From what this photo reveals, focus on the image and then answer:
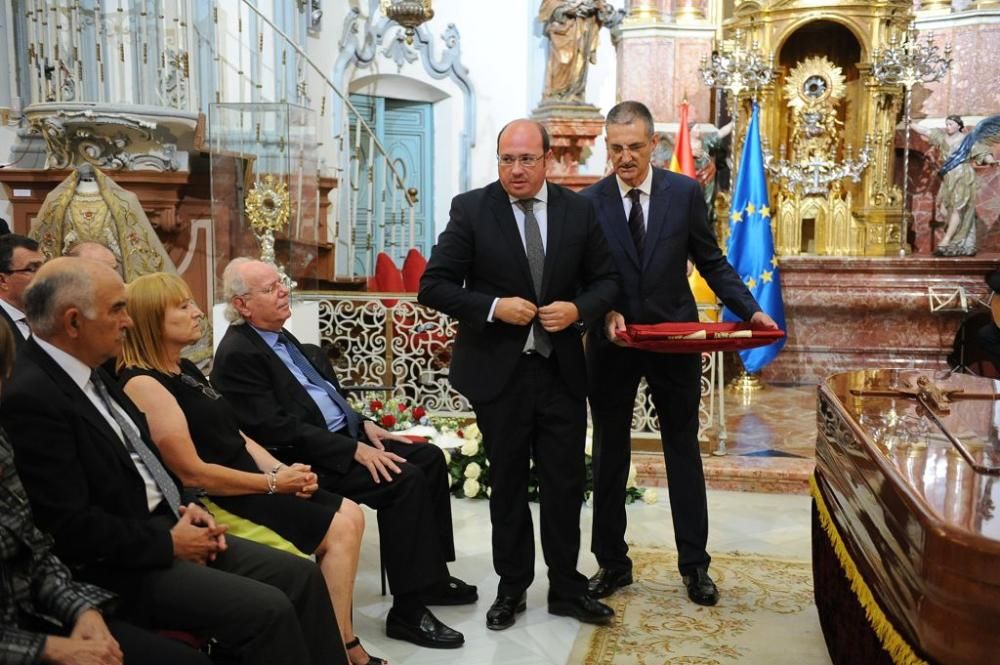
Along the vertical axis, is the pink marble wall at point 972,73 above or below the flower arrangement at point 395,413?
above

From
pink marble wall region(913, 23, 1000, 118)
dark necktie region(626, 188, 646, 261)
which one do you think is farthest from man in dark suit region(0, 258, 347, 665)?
pink marble wall region(913, 23, 1000, 118)

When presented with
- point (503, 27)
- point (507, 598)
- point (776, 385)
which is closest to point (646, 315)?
point (507, 598)

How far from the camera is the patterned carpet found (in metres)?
3.49

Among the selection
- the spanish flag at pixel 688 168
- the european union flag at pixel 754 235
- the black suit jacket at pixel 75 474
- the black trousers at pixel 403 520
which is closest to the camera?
the black suit jacket at pixel 75 474

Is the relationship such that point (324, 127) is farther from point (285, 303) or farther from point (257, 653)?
point (257, 653)

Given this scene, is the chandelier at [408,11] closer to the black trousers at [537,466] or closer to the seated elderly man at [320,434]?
the seated elderly man at [320,434]

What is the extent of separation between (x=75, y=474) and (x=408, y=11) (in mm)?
7906

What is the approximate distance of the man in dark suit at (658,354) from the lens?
12.8 ft

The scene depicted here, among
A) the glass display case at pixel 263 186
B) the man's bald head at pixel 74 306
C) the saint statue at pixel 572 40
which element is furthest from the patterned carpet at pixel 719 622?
the saint statue at pixel 572 40

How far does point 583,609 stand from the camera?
3787mm

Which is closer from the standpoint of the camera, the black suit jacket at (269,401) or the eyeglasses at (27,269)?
the black suit jacket at (269,401)

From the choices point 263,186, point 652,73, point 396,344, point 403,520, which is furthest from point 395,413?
point 652,73

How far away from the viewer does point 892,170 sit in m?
9.51

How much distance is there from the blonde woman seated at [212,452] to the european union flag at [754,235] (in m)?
4.86
